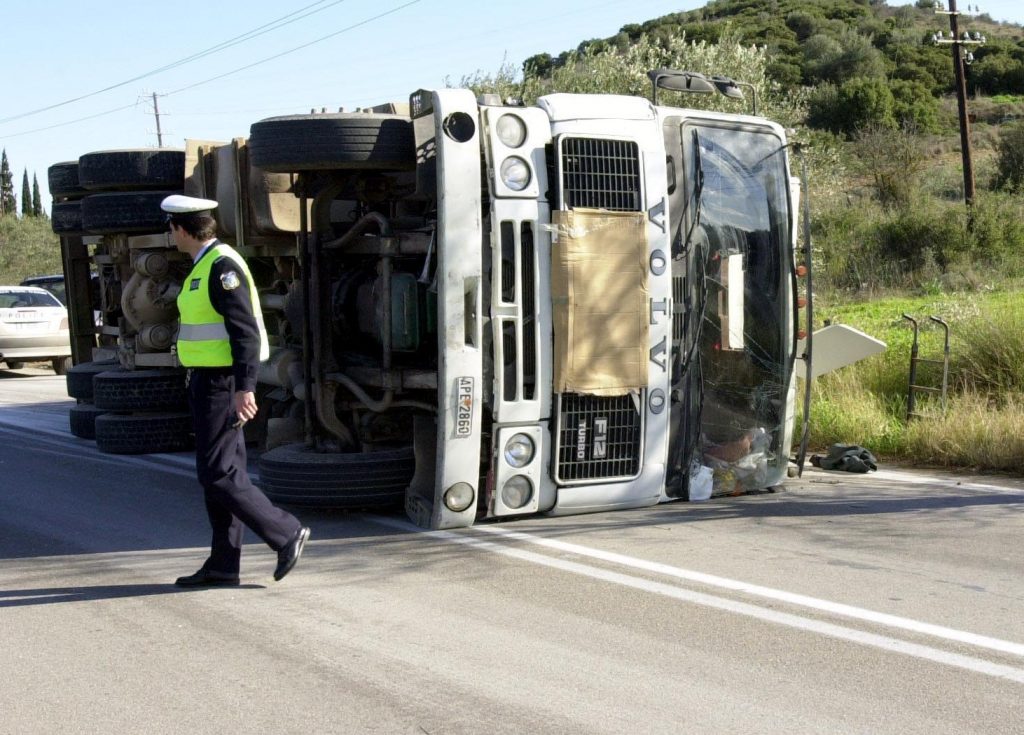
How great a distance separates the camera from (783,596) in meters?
5.55

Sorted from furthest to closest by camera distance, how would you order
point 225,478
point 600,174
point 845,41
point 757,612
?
1. point 845,41
2. point 600,174
3. point 225,478
4. point 757,612

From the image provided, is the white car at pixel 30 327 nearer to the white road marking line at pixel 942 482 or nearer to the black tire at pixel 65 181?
the black tire at pixel 65 181

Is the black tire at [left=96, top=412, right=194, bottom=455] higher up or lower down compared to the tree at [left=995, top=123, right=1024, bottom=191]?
lower down

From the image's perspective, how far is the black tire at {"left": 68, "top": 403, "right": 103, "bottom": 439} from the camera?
36.9ft

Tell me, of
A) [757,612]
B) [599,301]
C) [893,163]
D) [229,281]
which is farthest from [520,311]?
[893,163]

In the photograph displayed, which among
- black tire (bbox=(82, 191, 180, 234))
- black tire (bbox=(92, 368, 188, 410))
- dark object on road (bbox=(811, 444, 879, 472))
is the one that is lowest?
dark object on road (bbox=(811, 444, 879, 472))

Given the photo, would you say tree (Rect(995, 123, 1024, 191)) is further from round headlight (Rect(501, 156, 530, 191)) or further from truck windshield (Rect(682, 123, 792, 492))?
round headlight (Rect(501, 156, 530, 191))

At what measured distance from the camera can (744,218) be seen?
7684mm

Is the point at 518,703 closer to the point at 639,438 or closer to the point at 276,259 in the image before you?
the point at 639,438

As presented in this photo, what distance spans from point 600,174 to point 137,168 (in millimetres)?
4860

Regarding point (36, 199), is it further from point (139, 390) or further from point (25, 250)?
point (139, 390)

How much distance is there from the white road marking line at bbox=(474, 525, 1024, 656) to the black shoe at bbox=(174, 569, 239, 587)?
1578 millimetres

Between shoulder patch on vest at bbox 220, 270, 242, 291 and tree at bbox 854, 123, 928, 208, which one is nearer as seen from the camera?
shoulder patch on vest at bbox 220, 270, 242, 291

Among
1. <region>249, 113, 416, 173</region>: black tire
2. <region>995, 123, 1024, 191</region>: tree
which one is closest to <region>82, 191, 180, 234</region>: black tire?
<region>249, 113, 416, 173</region>: black tire
